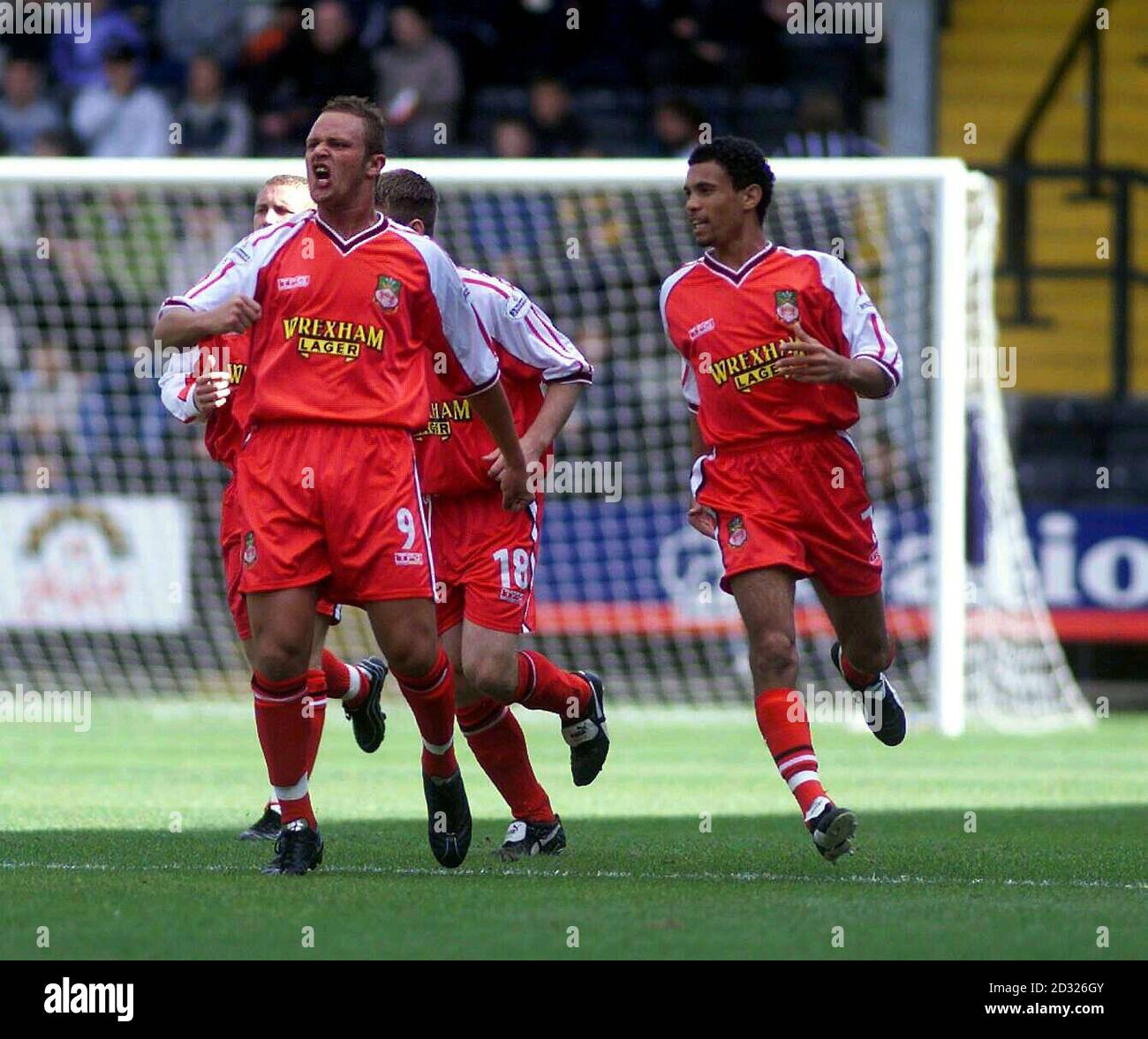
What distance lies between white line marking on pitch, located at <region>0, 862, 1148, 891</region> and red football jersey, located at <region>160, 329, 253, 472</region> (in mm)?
1545

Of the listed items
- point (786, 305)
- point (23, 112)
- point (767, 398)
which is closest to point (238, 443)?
point (767, 398)

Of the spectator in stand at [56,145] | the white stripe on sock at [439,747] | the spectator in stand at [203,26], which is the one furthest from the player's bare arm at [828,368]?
the spectator in stand at [203,26]

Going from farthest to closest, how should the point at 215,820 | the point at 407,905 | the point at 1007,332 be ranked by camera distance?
the point at 1007,332 → the point at 215,820 → the point at 407,905

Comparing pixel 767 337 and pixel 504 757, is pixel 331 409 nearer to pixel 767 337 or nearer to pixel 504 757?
pixel 504 757

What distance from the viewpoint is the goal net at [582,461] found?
47.9ft

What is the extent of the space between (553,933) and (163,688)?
A: 10794mm

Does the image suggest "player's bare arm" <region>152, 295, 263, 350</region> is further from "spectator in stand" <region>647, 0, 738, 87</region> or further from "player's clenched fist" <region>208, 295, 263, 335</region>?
"spectator in stand" <region>647, 0, 738, 87</region>

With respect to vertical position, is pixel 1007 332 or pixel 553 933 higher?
pixel 1007 332

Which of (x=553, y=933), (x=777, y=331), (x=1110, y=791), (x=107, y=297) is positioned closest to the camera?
(x=553, y=933)

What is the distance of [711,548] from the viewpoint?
1477cm

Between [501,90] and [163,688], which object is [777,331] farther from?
[501,90]

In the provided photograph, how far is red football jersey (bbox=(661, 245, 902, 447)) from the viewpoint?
718cm

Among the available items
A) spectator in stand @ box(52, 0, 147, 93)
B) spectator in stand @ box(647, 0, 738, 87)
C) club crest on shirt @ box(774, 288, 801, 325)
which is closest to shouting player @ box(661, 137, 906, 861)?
club crest on shirt @ box(774, 288, 801, 325)
